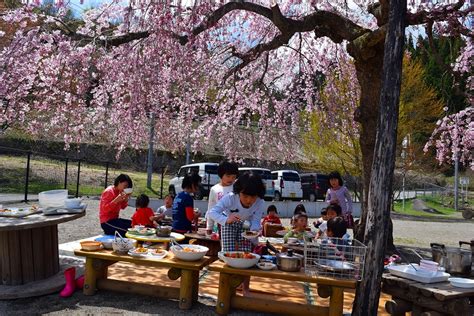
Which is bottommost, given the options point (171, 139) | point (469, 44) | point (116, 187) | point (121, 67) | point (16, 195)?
point (16, 195)

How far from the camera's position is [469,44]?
860 centimetres

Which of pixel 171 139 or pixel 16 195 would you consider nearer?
pixel 171 139

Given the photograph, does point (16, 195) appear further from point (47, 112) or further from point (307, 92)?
point (307, 92)

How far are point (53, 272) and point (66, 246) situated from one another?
2.00 m

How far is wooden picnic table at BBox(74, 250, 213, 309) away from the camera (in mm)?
4828

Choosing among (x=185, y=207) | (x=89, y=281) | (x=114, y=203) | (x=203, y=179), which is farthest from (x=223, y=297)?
(x=203, y=179)

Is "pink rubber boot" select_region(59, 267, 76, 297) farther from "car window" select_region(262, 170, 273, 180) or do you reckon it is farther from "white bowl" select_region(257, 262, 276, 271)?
"car window" select_region(262, 170, 273, 180)

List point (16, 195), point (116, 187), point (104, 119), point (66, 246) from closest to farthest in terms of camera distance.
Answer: point (116, 187)
point (66, 246)
point (104, 119)
point (16, 195)

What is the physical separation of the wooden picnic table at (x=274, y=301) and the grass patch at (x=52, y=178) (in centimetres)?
1354

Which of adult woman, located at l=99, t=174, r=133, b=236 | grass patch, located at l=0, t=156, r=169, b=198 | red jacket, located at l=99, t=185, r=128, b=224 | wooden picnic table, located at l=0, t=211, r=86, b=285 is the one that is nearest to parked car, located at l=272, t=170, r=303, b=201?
grass patch, located at l=0, t=156, r=169, b=198

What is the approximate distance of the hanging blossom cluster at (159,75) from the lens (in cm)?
726

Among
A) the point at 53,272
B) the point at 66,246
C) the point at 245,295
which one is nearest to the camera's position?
the point at 245,295

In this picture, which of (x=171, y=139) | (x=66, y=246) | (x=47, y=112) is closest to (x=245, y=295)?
(x=66, y=246)

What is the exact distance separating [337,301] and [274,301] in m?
0.72
